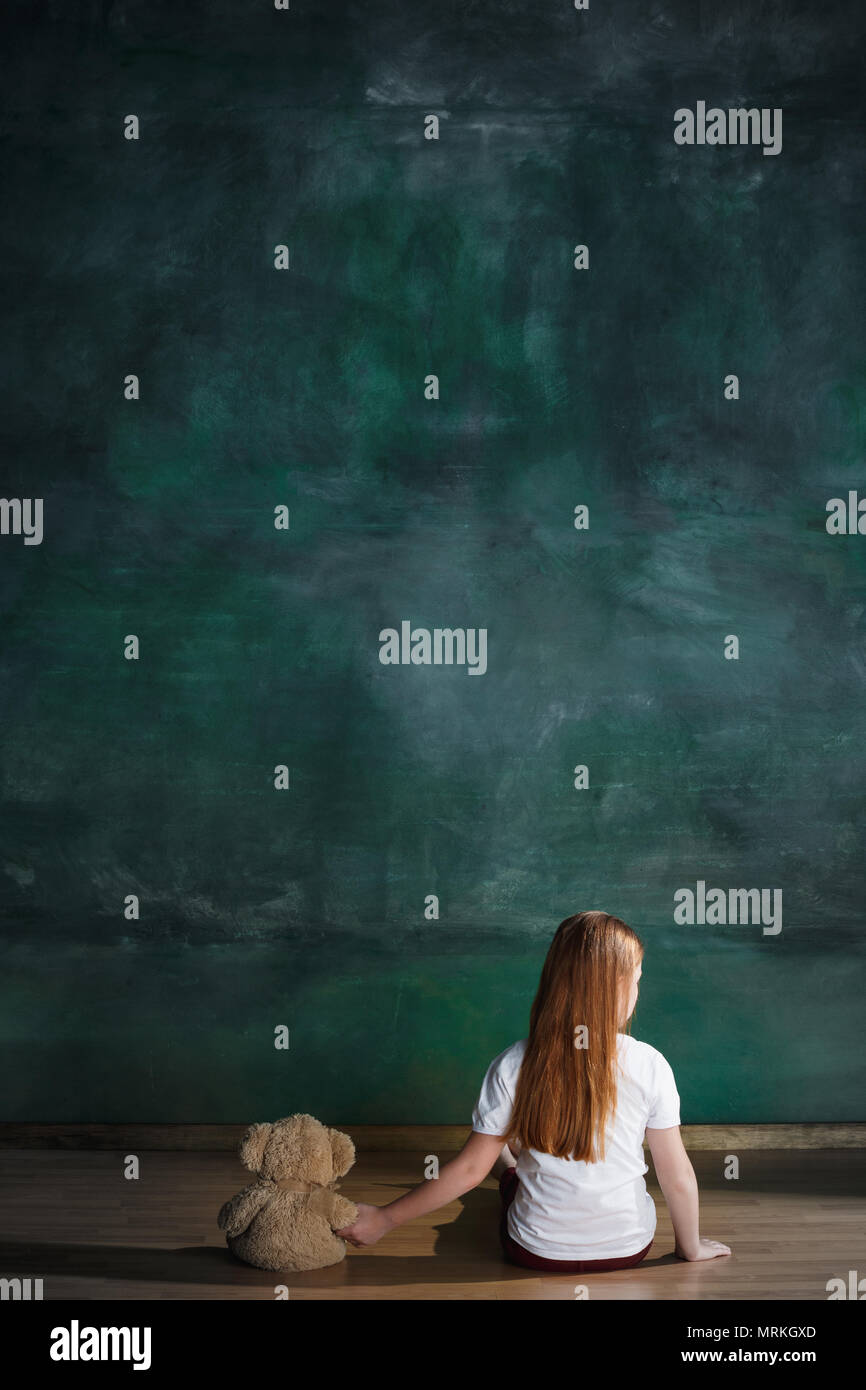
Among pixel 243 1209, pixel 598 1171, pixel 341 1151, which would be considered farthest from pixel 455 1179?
pixel 243 1209

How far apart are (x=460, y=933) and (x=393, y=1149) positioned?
2.18 feet

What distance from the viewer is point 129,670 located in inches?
149

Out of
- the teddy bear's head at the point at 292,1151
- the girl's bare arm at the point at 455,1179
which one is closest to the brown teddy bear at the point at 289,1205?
the teddy bear's head at the point at 292,1151

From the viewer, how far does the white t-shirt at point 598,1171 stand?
2605 mm

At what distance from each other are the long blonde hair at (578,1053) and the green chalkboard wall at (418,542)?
1193 mm

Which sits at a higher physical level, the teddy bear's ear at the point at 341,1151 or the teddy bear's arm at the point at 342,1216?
the teddy bear's ear at the point at 341,1151

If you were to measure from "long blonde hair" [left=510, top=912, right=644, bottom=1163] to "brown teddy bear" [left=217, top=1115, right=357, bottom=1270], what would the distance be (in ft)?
1.66

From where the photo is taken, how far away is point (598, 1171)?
2.61 m

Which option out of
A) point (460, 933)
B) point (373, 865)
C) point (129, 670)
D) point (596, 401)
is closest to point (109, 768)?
point (129, 670)

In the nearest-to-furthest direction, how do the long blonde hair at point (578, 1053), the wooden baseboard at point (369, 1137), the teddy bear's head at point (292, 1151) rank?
1. the long blonde hair at point (578, 1053)
2. the teddy bear's head at point (292, 1151)
3. the wooden baseboard at point (369, 1137)

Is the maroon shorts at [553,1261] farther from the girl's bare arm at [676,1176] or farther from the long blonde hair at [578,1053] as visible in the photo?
the long blonde hair at [578,1053]

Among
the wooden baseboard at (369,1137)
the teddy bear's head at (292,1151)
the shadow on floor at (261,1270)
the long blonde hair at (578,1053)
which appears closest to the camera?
the long blonde hair at (578,1053)

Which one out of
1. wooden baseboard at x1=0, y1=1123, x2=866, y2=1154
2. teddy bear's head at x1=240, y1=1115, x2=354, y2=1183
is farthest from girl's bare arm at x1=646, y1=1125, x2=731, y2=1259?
wooden baseboard at x1=0, y1=1123, x2=866, y2=1154

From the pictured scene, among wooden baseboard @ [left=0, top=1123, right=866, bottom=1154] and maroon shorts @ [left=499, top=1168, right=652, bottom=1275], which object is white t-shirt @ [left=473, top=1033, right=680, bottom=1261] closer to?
maroon shorts @ [left=499, top=1168, right=652, bottom=1275]
